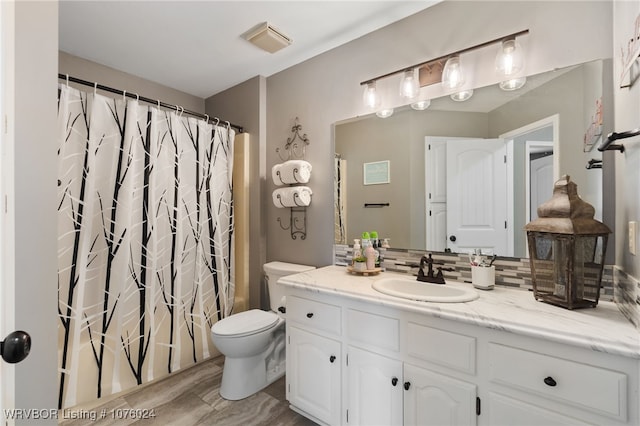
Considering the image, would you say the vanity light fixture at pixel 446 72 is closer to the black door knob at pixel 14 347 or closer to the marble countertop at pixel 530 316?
the marble countertop at pixel 530 316

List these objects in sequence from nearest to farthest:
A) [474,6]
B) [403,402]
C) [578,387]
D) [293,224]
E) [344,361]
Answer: [578,387] < [403,402] < [344,361] < [474,6] < [293,224]

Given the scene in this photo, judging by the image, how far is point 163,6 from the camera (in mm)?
1736

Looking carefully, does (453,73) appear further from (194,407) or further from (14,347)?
(194,407)

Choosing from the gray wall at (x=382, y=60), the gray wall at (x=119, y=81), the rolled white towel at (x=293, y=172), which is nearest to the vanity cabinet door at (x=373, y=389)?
the gray wall at (x=382, y=60)

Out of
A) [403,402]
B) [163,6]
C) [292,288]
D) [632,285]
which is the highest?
[163,6]

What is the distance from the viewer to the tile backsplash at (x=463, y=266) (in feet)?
4.07

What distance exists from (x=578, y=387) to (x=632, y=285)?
0.43 meters

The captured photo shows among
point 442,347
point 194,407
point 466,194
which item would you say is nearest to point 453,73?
point 466,194

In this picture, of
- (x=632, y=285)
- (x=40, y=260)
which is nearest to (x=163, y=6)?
(x=40, y=260)

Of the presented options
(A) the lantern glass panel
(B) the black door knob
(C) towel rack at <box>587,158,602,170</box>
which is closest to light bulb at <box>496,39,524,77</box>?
(C) towel rack at <box>587,158,602,170</box>

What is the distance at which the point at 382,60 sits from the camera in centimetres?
193

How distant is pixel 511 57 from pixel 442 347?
4.75 feet

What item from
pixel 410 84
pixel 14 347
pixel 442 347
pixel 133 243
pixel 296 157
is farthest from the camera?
pixel 296 157

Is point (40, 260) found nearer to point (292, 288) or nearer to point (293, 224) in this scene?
point (292, 288)
